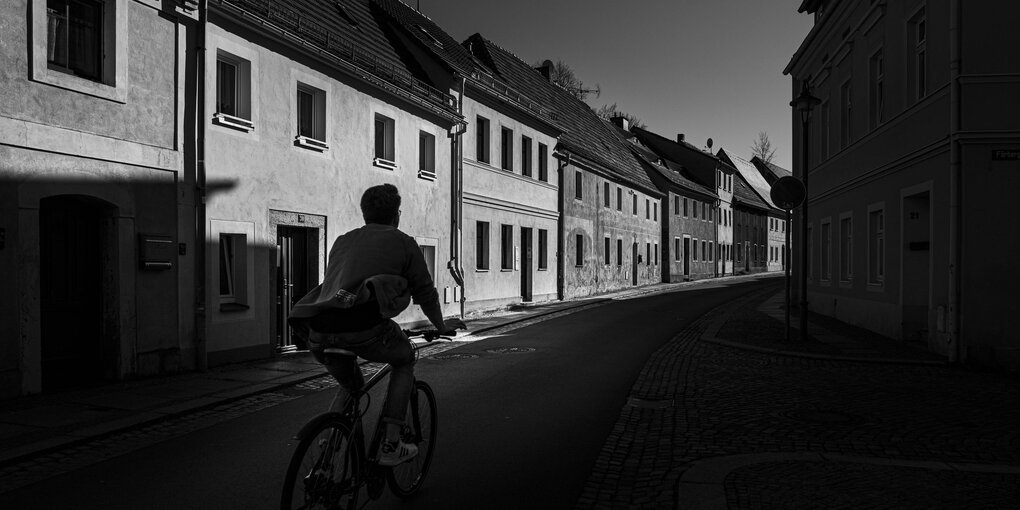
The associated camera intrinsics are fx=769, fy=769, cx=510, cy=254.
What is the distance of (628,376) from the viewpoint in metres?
10.6

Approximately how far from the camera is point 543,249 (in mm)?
29625

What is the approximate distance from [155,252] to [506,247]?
52.7ft

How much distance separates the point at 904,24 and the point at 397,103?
10.7m

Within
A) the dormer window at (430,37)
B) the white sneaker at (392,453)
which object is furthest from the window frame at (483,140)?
the white sneaker at (392,453)

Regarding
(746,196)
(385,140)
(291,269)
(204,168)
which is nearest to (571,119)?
(385,140)

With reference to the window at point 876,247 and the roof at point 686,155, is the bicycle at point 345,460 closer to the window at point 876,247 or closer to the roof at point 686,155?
the window at point 876,247

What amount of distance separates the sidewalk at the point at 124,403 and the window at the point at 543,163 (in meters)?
18.2

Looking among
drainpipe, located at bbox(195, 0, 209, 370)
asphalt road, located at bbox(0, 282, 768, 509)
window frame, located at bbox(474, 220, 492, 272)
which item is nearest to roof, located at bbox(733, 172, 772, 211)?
window frame, located at bbox(474, 220, 492, 272)

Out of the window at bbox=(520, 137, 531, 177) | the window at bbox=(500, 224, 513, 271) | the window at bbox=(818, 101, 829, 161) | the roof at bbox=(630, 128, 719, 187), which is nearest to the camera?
the window at bbox=(818, 101, 829, 161)

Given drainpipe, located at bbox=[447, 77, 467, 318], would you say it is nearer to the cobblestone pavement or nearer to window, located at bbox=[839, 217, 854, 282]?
window, located at bbox=[839, 217, 854, 282]

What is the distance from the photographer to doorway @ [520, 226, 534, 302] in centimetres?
2744

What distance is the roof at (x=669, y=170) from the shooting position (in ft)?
164

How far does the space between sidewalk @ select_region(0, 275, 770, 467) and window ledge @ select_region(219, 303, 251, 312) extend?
86 cm

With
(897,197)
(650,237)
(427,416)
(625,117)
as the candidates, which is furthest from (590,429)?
(625,117)
